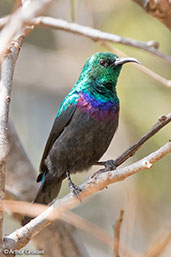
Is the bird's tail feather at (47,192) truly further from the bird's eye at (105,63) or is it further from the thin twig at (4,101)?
the thin twig at (4,101)

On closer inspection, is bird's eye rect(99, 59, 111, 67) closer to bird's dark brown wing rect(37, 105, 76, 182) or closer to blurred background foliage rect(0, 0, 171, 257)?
bird's dark brown wing rect(37, 105, 76, 182)

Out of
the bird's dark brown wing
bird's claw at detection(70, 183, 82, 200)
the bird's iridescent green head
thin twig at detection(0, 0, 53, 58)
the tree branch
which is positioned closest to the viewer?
thin twig at detection(0, 0, 53, 58)

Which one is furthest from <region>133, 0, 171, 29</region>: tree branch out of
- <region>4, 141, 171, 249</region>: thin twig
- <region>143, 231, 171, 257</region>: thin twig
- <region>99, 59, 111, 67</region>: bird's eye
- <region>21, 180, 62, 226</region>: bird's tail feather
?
<region>21, 180, 62, 226</region>: bird's tail feather

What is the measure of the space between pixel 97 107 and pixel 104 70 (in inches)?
16.5

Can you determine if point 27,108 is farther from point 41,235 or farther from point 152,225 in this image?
point 41,235

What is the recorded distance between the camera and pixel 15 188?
3945 millimetres

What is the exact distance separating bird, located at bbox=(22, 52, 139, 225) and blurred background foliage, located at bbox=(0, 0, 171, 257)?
0.85 m

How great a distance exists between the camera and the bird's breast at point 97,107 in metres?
3.66

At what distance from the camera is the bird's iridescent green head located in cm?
389

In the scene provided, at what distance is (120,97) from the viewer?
17.3ft

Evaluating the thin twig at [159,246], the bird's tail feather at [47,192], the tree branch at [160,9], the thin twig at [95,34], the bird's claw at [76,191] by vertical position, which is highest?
the tree branch at [160,9]

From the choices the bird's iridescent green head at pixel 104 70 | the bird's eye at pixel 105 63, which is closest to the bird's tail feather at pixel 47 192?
the bird's iridescent green head at pixel 104 70

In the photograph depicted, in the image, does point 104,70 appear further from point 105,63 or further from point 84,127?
point 84,127

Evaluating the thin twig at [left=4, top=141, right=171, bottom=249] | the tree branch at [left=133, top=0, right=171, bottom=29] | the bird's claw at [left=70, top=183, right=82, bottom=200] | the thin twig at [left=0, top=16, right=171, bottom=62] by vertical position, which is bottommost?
the bird's claw at [left=70, top=183, right=82, bottom=200]
